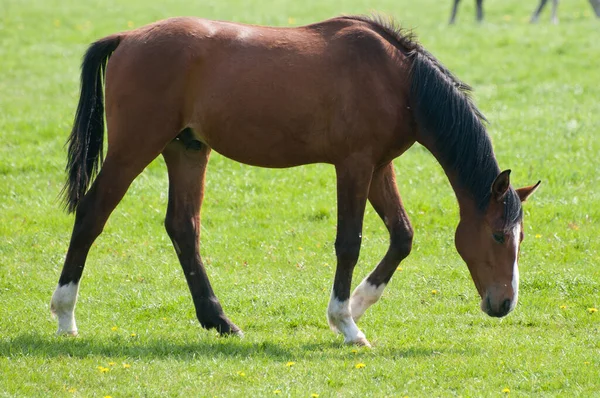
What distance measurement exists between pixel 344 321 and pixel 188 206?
1.52 meters

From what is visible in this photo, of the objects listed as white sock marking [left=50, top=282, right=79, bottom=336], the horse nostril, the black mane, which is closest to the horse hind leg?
white sock marking [left=50, top=282, right=79, bottom=336]

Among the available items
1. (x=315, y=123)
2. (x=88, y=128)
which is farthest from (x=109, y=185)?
(x=315, y=123)

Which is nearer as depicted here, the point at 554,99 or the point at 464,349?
the point at 464,349

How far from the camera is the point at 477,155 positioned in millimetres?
6641

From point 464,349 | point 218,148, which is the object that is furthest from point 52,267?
point 464,349

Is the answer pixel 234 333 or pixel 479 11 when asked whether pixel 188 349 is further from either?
pixel 479 11

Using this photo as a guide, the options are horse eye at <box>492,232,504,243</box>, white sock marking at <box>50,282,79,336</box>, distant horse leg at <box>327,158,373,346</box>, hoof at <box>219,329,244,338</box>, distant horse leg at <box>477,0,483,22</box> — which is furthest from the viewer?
distant horse leg at <box>477,0,483,22</box>

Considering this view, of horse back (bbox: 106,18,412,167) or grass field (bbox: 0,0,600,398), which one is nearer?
grass field (bbox: 0,0,600,398)

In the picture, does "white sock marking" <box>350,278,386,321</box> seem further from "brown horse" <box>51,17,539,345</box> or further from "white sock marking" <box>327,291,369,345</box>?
"white sock marking" <box>327,291,369,345</box>

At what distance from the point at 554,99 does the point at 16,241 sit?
8714mm

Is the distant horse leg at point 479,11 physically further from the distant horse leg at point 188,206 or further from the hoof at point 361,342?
the hoof at point 361,342

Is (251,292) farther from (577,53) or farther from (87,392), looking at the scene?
(577,53)

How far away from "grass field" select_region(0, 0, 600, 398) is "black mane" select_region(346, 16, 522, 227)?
1.18 meters

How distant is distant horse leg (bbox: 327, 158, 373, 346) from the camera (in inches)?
265
